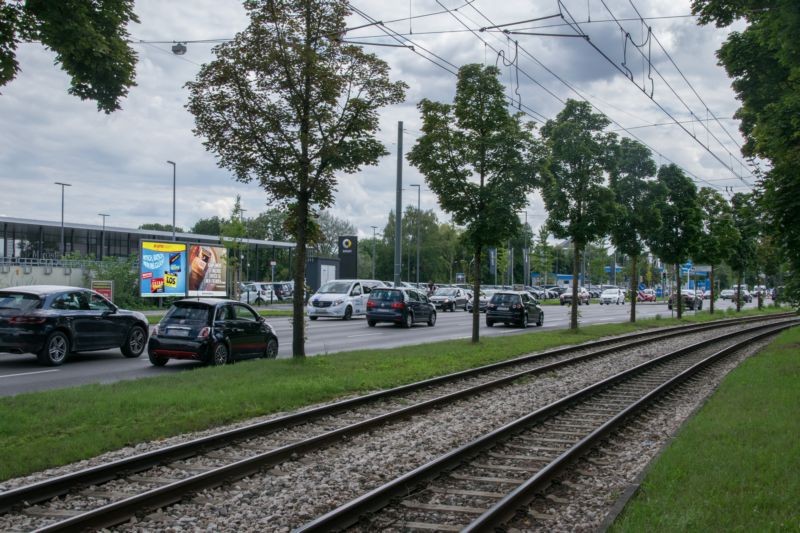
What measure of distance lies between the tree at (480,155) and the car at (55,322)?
9.48m

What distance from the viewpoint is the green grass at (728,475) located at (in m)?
5.43

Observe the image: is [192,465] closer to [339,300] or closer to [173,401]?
[173,401]

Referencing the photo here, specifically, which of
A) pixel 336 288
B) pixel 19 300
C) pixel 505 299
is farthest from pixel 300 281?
pixel 336 288

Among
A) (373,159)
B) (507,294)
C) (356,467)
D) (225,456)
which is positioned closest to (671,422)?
(356,467)

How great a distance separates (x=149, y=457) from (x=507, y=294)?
92.8 feet

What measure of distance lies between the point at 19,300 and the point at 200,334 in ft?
12.1

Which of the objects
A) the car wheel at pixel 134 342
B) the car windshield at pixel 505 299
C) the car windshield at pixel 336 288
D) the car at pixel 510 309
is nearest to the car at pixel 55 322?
the car wheel at pixel 134 342

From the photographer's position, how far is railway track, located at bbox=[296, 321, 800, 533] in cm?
571

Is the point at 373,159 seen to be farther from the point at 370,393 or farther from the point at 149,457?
the point at 149,457

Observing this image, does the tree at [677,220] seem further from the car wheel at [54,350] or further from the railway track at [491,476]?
the car wheel at [54,350]

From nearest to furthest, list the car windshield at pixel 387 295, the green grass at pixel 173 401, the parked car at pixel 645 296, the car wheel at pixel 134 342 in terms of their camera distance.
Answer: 1. the green grass at pixel 173 401
2. the car wheel at pixel 134 342
3. the car windshield at pixel 387 295
4. the parked car at pixel 645 296

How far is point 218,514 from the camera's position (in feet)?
19.2

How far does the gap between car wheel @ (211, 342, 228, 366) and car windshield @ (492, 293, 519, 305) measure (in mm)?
20279

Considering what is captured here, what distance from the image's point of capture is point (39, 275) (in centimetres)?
3541
